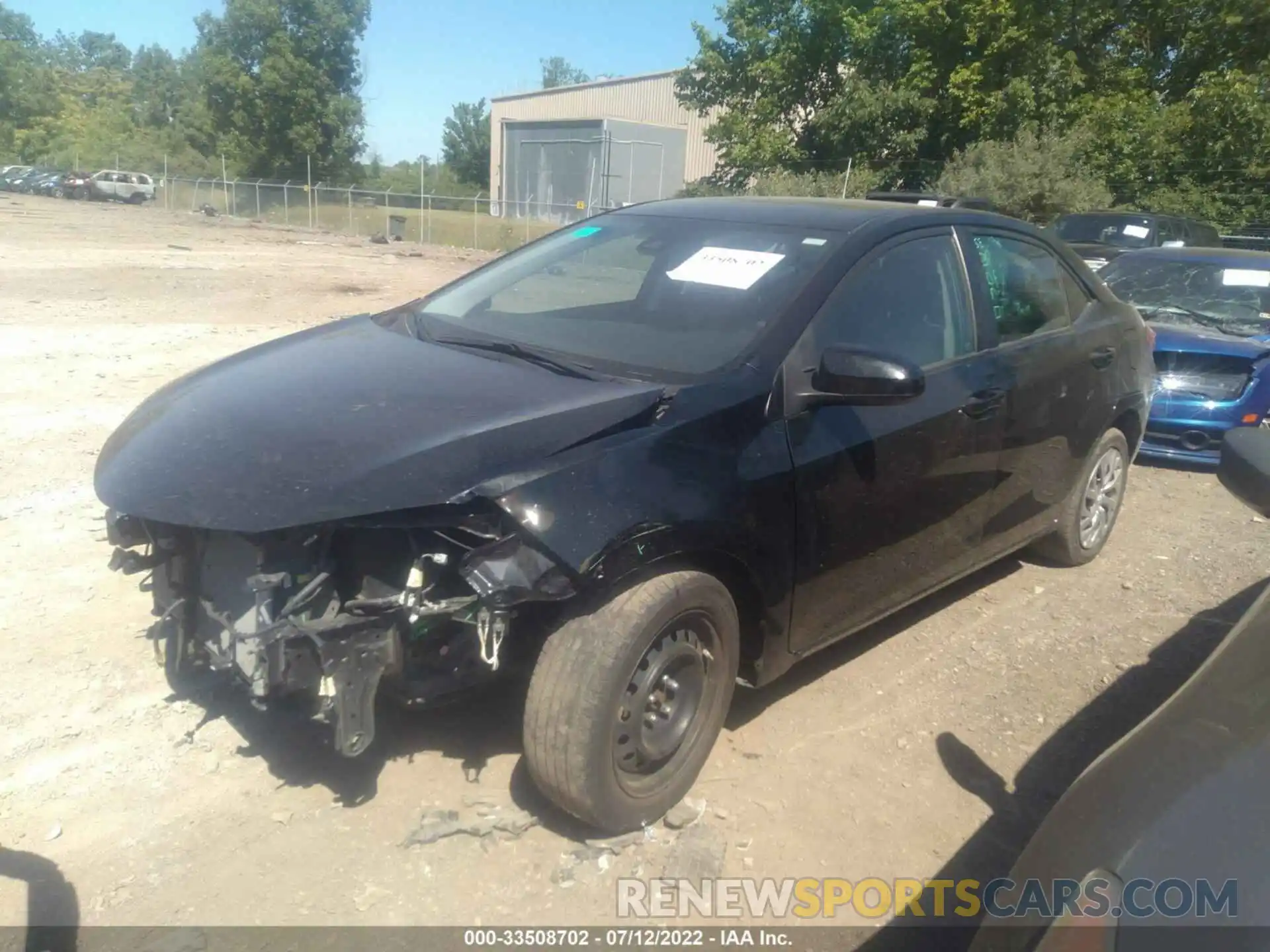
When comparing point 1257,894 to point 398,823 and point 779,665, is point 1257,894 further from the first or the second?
point 398,823

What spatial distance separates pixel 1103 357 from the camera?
4.71 meters

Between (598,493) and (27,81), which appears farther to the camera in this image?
(27,81)

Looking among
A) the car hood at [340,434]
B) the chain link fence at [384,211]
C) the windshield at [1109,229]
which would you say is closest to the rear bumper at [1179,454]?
the car hood at [340,434]

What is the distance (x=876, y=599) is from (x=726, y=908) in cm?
130

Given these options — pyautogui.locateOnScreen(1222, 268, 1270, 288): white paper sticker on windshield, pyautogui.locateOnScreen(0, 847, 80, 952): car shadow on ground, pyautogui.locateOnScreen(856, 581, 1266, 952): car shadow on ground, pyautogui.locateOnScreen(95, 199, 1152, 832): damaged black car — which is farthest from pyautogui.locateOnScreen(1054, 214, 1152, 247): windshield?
pyautogui.locateOnScreen(0, 847, 80, 952): car shadow on ground

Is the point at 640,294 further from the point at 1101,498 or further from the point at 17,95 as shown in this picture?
the point at 17,95

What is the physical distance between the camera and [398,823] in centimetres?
298

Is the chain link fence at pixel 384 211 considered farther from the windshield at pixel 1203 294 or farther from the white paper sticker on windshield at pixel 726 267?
the white paper sticker on windshield at pixel 726 267

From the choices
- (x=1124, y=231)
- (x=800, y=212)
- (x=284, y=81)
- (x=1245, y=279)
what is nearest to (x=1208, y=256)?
(x=1245, y=279)

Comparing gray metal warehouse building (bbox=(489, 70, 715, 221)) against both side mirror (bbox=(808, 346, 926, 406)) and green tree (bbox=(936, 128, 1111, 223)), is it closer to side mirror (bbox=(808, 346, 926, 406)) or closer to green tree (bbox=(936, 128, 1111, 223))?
green tree (bbox=(936, 128, 1111, 223))

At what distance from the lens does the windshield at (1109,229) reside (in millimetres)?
15062

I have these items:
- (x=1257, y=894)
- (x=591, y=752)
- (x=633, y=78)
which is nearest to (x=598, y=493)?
(x=591, y=752)

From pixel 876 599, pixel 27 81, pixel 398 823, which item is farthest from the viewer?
pixel 27 81

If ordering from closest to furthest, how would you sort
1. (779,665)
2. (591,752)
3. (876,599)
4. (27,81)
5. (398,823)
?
(591,752) < (398,823) < (779,665) < (876,599) < (27,81)
